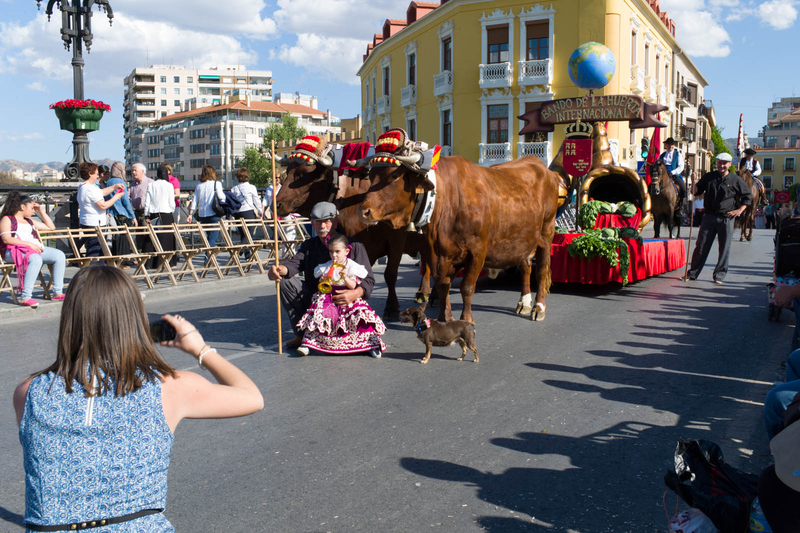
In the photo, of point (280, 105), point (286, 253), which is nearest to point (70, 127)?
point (286, 253)

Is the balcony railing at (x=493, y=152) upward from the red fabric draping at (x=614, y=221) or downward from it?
upward

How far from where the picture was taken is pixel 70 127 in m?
15.8

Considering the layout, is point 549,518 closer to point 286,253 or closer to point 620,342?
point 620,342

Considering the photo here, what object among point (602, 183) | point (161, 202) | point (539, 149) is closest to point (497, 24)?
point (539, 149)

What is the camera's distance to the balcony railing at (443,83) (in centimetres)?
3566

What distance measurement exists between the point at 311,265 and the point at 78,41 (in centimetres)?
→ 1195

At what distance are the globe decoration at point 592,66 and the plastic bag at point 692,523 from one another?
11.3m

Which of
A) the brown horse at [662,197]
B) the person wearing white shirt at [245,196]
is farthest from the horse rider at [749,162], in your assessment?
the person wearing white shirt at [245,196]

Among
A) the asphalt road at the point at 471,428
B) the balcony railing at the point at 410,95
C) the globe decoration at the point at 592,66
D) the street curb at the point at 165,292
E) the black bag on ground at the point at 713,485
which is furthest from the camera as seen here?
the balcony railing at the point at 410,95

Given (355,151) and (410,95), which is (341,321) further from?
(410,95)

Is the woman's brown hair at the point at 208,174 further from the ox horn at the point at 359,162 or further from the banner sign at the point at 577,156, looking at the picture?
the banner sign at the point at 577,156

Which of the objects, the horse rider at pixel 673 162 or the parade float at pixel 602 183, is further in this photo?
the horse rider at pixel 673 162

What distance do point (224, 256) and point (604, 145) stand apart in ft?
30.4

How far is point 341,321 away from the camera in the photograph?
6836 mm
